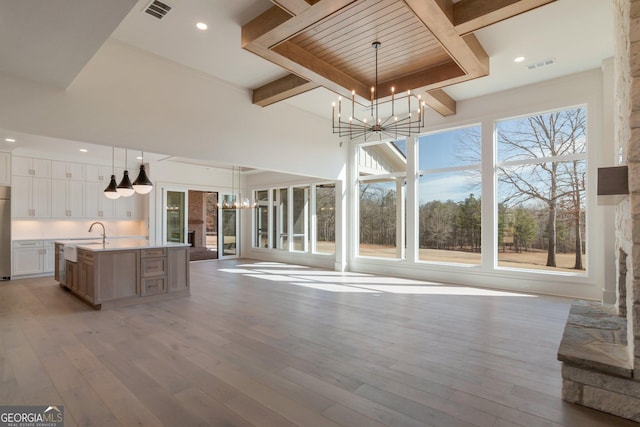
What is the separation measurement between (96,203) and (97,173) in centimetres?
79

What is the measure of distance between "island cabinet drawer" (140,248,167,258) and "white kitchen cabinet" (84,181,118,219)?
431cm

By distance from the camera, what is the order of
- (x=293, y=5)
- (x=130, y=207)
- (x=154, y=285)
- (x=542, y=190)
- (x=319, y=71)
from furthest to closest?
(x=130, y=207)
(x=542, y=190)
(x=154, y=285)
(x=319, y=71)
(x=293, y=5)

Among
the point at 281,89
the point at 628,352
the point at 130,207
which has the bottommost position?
the point at 628,352

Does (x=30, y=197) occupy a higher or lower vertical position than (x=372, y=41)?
lower

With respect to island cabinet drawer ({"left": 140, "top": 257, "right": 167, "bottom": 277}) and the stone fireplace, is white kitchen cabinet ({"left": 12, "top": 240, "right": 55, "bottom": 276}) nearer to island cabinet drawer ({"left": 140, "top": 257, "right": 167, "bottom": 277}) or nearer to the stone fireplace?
island cabinet drawer ({"left": 140, "top": 257, "right": 167, "bottom": 277})

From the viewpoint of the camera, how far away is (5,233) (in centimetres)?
704

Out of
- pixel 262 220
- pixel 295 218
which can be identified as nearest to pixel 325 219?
pixel 295 218

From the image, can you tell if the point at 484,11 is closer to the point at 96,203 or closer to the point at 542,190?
the point at 542,190

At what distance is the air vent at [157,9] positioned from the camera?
359 centimetres

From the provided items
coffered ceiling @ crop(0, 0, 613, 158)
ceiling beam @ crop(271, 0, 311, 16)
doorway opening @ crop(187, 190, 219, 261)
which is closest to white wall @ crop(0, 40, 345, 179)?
coffered ceiling @ crop(0, 0, 613, 158)

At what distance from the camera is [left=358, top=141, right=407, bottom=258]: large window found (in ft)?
25.7

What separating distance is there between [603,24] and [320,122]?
17.0 feet

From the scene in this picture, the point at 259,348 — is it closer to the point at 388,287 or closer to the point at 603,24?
the point at 388,287

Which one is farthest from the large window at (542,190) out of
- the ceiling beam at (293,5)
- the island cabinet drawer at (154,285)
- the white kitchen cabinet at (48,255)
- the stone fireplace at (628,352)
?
the white kitchen cabinet at (48,255)
